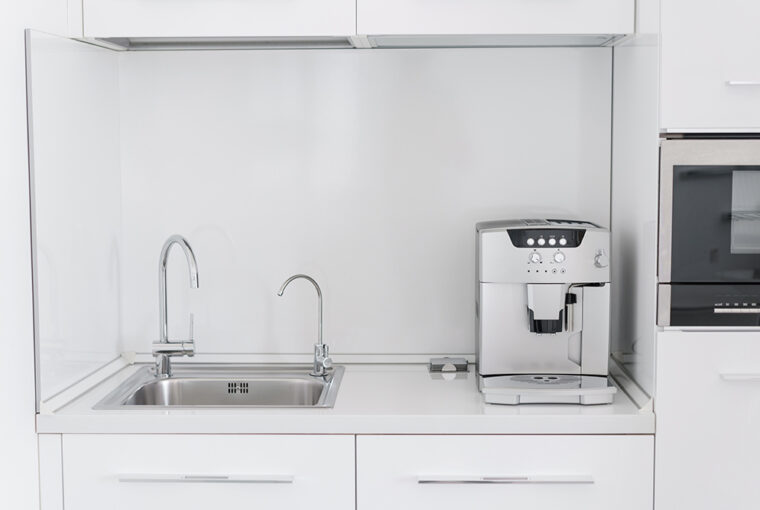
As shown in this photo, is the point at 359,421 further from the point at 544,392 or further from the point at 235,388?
the point at 235,388

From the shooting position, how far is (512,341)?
6.99 ft

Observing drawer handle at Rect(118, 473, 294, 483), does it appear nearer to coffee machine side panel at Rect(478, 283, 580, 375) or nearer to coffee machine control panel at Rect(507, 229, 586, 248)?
coffee machine side panel at Rect(478, 283, 580, 375)

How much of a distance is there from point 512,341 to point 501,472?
0.33 m

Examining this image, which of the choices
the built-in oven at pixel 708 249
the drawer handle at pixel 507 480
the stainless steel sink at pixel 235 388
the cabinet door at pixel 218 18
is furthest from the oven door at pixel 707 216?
the stainless steel sink at pixel 235 388

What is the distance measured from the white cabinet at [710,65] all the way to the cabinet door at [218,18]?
2.38 feet

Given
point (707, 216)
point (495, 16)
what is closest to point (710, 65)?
point (707, 216)

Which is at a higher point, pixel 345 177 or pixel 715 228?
pixel 345 177

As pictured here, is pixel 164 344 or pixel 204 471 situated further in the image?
pixel 164 344

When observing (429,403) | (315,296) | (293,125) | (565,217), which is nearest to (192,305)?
(315,296)

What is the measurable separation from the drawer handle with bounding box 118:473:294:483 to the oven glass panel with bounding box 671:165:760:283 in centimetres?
99

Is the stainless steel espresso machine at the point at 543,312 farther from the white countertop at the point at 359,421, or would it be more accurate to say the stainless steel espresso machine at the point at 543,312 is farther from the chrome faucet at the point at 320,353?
the chrome faucet at the point at 320,353

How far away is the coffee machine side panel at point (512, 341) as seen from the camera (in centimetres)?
212

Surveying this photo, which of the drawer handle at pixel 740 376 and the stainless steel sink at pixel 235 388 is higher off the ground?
the drawer handle at pixel 740 376

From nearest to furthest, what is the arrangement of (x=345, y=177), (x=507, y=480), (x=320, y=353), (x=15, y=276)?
(x=15, y=276) → (x=507, y=480) → (x=320, y=353) → (x=345, y=177)
